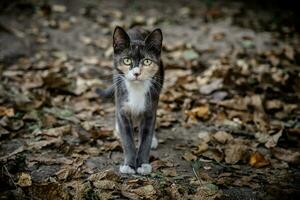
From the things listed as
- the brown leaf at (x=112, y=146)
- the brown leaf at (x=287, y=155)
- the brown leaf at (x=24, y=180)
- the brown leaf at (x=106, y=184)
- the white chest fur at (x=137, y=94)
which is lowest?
the brown leaf at (x=112, y=146)

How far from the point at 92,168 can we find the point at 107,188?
0.42m

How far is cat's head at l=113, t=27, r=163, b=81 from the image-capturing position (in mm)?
3693

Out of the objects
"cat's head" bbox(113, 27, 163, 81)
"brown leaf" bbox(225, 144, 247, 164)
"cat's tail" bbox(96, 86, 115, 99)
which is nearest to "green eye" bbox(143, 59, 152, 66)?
"cat's head" bbox(113, 27, 163, 81)

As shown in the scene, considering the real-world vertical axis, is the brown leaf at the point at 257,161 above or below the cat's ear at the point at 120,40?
below

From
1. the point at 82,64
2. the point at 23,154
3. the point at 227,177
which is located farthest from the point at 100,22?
the point at 227,177

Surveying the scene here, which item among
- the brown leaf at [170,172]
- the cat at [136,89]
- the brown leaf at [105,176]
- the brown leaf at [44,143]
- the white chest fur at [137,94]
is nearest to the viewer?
the brown leaf at [105,176]

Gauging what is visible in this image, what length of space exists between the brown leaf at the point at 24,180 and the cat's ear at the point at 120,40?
4.33ft

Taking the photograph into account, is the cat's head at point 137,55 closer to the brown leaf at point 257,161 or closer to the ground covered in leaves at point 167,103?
the ground covered in leaves at point 167,103

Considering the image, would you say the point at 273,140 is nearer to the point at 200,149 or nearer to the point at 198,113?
the point at 200,149

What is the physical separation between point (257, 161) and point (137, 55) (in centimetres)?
144

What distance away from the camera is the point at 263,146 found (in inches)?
168

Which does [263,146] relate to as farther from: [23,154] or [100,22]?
[100,22]

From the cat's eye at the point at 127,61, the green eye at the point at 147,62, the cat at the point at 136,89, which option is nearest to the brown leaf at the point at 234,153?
the cat at the point at 136,89

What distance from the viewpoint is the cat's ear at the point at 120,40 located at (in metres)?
3.73
